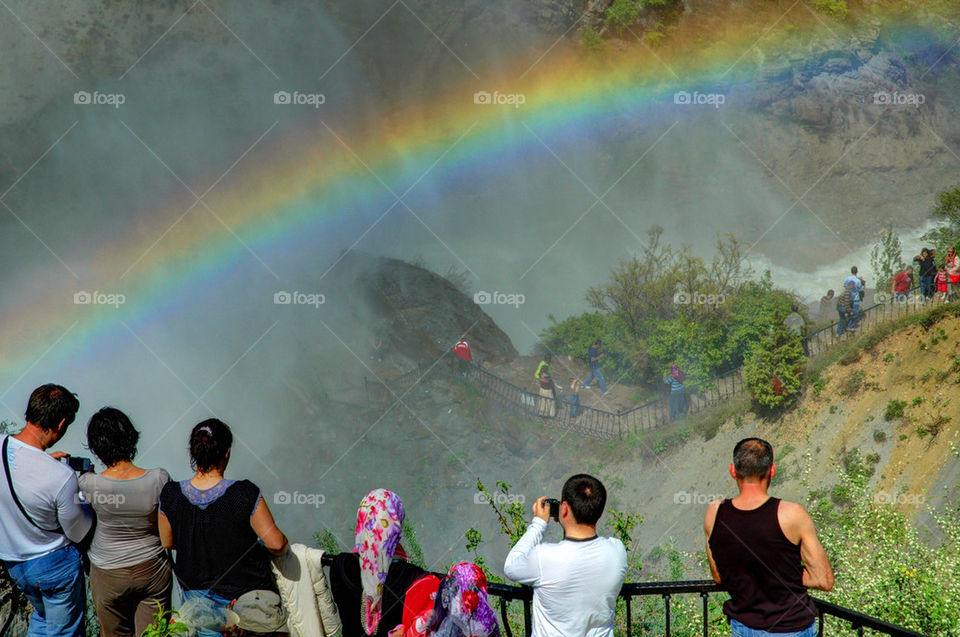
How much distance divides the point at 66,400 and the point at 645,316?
24.5 m

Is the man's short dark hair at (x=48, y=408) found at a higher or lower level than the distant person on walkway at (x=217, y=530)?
higher

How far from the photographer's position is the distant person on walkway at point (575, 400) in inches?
1018

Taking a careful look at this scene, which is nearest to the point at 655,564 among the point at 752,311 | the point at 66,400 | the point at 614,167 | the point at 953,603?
the point at 752,311

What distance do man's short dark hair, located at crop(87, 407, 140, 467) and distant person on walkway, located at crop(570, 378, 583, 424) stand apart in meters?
22.8

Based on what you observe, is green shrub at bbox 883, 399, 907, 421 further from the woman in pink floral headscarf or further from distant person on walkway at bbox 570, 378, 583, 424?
the woman in pink floral headscarf

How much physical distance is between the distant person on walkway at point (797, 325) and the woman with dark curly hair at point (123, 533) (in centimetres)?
2068

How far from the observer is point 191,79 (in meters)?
29.1

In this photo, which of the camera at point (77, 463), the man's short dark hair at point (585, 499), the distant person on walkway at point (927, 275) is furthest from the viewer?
the distant person on walkway at point (927, 275)

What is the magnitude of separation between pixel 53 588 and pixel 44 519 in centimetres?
38

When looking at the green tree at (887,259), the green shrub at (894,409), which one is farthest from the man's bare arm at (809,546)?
the green tree at (887,259)

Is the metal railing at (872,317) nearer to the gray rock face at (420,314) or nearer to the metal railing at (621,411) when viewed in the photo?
the metal railing at (621,411)

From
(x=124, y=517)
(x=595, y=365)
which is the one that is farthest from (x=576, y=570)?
(x=595, y=365)

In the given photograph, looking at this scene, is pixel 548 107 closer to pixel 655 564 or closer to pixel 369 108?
pixel 369 108

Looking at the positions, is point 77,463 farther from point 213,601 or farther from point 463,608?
point 463,608
